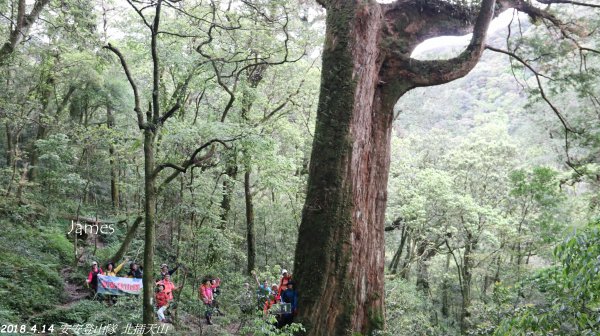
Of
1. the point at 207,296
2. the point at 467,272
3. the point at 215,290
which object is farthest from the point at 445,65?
the point at 467,272

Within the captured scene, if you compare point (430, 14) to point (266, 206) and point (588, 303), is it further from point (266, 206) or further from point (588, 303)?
point (266, 206)

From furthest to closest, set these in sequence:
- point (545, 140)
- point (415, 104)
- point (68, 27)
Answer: point (415, 104) < point (545, 140) < point (68, 27)

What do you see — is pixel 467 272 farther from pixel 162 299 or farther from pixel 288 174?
pixel 162 299

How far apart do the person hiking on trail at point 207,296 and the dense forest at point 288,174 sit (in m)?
0.06

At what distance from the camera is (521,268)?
51.1 ft

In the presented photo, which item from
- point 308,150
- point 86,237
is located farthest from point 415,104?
point 86,237

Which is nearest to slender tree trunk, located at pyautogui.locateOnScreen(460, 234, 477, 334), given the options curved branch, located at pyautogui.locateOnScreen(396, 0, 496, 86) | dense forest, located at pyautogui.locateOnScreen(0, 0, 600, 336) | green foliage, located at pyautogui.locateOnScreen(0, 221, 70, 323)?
dense forest, located at pyautogui.locateOnScreen(0, 0, 600, 336)

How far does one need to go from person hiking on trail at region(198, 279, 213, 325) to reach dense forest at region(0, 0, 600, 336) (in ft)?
0.20

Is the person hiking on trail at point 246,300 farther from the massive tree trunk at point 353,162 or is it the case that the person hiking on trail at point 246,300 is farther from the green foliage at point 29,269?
the green foliage at point 29,269

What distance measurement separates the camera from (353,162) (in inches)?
260

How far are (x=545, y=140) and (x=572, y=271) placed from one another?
18.9 metres

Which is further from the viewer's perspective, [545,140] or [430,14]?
[545,140]

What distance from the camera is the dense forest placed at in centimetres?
642

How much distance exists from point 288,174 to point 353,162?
7.51 metres
